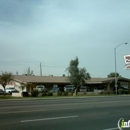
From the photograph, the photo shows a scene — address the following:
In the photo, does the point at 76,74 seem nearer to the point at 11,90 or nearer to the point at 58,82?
the point at 58,82

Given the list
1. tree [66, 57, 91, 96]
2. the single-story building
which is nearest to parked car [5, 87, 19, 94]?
the single-story building

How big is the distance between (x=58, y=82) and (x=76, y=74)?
32.5ft

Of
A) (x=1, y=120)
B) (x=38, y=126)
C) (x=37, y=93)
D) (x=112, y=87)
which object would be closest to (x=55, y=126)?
(x=38, y=126)

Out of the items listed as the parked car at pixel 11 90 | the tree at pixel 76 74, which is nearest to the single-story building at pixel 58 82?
the parked car at pixel 11 90

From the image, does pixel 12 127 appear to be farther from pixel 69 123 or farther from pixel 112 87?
pixel 112 87

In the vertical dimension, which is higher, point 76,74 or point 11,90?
point 76,74

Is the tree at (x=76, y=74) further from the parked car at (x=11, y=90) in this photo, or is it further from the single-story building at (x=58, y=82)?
the parked car at (x=11, y=90)

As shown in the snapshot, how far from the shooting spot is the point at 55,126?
10.9m

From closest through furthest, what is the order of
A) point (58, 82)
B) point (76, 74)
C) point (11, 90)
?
point (76, 74)
point (11, 90)
point (58, 82)

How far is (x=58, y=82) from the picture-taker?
61.3 metres

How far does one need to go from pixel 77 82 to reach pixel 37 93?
39.4ft

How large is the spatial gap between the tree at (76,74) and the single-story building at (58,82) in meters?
4.70

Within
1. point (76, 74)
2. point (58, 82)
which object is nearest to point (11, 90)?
point (58, 82)

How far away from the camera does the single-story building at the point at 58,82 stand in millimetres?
57916
